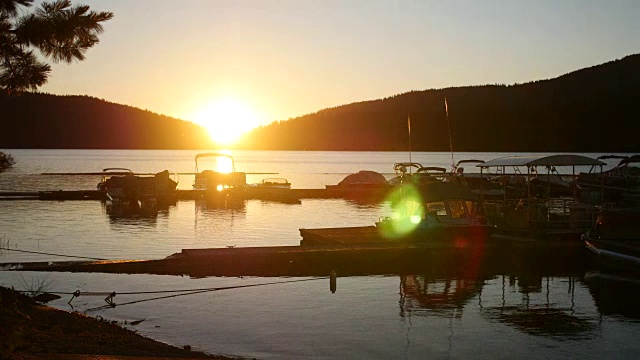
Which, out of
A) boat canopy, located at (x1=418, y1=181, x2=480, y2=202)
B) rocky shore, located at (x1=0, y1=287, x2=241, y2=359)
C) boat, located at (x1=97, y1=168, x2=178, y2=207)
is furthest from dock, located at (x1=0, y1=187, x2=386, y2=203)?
rocky shore, located at (x1=0, y1=287, x2=241, y2=359)

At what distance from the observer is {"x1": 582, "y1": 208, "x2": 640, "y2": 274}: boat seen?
2319 centimetres

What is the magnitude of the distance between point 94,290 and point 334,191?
45487mm

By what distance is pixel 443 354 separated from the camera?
15.3 meters

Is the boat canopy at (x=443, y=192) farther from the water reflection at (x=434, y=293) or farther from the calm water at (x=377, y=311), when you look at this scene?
the water reflection at (x=434, y=293)

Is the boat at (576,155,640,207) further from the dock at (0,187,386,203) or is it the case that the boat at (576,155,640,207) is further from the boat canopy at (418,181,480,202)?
the dock at (0,187,386,203)

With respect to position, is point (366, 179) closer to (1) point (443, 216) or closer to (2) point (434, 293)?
→ (1) point (443, 216)

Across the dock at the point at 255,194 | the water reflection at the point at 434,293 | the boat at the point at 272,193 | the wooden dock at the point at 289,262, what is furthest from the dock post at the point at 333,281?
the boat at the point at 272,193

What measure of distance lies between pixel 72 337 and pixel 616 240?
18279 mm

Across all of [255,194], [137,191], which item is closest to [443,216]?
[137,191]

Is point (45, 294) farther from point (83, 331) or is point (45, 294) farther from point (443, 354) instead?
point (443, 354)

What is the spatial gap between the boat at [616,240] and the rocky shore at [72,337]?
14.8 m

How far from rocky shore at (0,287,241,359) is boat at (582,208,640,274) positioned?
14783 millimetres

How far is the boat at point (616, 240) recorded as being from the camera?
76.1 feet

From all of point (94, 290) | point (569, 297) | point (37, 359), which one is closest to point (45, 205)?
point (94, 290)
